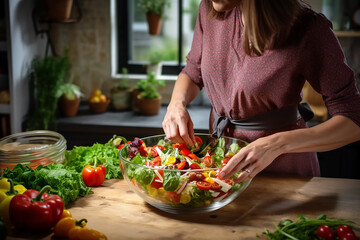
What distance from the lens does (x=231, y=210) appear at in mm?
1287

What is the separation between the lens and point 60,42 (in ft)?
11.7

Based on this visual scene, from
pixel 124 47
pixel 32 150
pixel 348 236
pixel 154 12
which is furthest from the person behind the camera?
pixel 124 47

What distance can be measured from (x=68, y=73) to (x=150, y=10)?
928 mm

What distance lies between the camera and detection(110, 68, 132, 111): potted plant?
3.41 meters

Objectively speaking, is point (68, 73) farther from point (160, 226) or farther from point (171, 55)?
point (160, 226)

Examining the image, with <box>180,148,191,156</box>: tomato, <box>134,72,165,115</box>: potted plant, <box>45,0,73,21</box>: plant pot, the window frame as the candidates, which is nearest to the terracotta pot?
<box>134,72,165,115</box>: potted plant

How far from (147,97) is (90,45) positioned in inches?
30.8

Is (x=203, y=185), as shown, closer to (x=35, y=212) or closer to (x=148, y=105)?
(x=35, y=212)

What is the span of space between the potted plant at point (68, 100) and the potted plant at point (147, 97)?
19.3 inches

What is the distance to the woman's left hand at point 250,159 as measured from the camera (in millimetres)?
1176

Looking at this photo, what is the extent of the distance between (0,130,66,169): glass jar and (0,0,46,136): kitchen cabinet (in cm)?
147

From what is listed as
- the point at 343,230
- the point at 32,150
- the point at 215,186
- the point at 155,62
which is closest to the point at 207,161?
the point at 215,186

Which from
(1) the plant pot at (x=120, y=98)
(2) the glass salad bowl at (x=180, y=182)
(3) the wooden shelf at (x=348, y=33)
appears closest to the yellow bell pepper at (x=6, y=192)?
(2) the glass salad bowl at (x=180, y=182)

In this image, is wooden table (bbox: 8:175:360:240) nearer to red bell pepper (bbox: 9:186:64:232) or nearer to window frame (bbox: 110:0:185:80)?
red bell pepper (bbox: 9:186:64:232)
